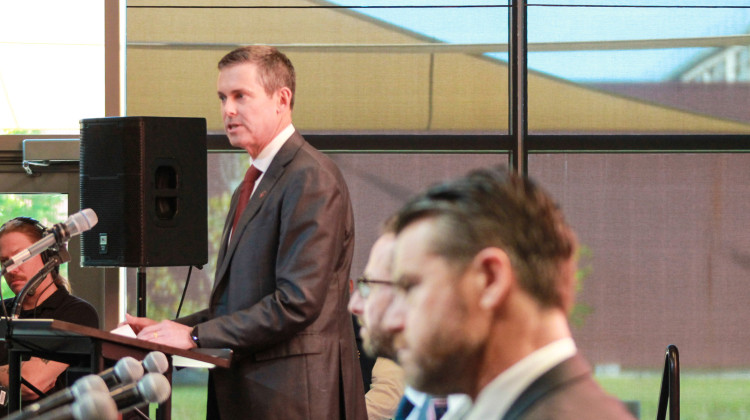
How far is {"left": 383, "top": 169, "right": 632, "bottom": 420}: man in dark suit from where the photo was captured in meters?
0.94

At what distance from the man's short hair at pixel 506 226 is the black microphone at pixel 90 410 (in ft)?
1.52

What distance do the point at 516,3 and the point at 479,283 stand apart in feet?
14.9

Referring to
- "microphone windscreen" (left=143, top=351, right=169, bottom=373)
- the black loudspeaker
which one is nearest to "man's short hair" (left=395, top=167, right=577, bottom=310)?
"microphone windscreen" (left=143, top=351, right=169, bottom=373)

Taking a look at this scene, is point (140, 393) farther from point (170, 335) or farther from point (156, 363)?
point (170, 335)

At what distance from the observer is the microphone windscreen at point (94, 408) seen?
1.19 m

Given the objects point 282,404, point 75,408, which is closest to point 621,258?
point 282,404

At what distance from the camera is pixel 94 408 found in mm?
1189

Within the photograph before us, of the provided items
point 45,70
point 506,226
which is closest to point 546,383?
point 506,226

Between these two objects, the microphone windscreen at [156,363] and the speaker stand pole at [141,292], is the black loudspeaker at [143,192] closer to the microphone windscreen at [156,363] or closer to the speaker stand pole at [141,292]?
the speaker stand pole at [141,292]

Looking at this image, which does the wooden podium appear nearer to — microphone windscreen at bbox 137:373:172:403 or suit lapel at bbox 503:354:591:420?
microphone windscreen at bbox 137:373:172:403

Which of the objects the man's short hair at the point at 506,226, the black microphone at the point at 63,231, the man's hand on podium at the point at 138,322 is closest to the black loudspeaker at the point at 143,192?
the man's hand on podium at the point at 138,322

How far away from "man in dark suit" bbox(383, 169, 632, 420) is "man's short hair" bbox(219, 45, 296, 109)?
1.87 meters

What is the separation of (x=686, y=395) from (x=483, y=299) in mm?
4556

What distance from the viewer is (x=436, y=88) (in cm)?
527
